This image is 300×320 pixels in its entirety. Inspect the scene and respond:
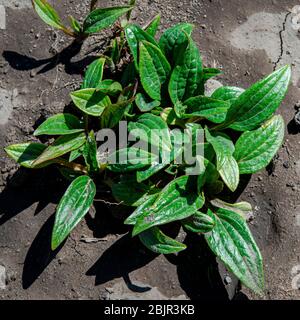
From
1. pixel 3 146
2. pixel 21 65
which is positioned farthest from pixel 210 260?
pixel 21 65

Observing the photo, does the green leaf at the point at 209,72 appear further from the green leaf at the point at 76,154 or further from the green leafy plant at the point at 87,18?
the green leaf at the point at 76,154

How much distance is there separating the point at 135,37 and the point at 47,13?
0.50 m

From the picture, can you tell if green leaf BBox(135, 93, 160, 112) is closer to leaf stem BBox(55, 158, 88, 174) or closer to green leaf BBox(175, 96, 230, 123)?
green leaf BBox(175, 96, 230, 123)

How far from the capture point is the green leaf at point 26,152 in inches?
98.3

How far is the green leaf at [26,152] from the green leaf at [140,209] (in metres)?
0.47

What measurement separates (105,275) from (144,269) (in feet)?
0.62

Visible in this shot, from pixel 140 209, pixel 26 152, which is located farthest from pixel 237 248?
pixel 26 152

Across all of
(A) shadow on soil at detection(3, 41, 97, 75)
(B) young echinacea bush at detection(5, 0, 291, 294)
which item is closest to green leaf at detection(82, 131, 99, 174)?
(B) young echinacea bush at detection(5, 0, 291, 294)

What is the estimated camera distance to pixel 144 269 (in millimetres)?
2641

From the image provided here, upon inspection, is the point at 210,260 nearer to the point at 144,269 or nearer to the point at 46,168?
the point at 144,269

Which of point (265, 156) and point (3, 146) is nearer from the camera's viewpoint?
point (265, 156)

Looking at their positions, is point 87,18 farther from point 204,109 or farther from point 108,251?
point 108,251

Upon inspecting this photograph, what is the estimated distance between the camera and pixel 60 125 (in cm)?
255

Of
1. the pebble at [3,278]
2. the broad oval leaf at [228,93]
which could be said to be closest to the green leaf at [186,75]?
the broad oval leaf at [228,93]
